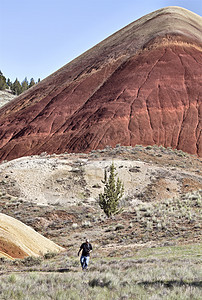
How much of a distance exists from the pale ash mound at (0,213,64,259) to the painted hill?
2864 centimetres

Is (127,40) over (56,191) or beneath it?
over

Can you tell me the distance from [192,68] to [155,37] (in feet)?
39.7

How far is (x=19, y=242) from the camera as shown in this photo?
1436 cm

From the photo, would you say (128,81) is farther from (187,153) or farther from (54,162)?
(54,162)

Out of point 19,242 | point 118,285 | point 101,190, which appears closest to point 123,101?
point 101,190

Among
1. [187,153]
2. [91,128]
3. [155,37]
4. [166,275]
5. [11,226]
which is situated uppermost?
[155,37]

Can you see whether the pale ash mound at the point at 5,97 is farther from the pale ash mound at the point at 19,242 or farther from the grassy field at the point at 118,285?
the grassy field at the point at 118,285

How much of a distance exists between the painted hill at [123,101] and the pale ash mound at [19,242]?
2864cm

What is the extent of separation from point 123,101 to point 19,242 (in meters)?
38.6

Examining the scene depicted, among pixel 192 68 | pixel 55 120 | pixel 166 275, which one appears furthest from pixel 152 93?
pixel 166 275

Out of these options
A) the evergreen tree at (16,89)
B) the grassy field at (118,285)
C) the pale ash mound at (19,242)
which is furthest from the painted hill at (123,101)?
the evergreen tree at (16,89)

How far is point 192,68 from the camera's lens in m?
54.7

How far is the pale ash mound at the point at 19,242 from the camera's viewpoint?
13.7 m

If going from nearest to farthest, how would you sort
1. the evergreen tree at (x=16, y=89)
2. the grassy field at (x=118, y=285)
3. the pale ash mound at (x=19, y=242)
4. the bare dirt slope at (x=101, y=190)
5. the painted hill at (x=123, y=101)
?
the grassy field at (x=118, y=285)
the pale ash mound at (x=19, y=242)
the bare dirt slope at (x=101, y=190)
the painted hill at (x=123, y=101)
the evergreen tree at (x=16, y=89)
